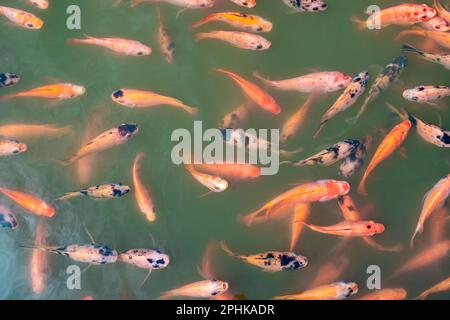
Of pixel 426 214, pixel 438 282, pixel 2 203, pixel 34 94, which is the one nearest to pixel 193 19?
pixel 34 94

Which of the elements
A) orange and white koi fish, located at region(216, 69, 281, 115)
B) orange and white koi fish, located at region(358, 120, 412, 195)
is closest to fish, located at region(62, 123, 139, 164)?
orange and white koi fish, located at region(216, 69, 281, 115)

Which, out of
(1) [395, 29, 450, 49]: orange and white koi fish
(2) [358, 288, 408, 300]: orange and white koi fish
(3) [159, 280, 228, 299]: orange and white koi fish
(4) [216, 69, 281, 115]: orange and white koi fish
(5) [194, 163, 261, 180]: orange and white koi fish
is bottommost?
(2) [358, 288, 408, 300]: orange and white koi fish

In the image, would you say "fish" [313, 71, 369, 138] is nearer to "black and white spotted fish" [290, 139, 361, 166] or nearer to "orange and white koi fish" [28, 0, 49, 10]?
"black and white spotted fish" [290, 139, 361, 166]

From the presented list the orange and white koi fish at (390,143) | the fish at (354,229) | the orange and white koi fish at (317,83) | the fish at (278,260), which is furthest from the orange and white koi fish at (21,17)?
the orange and white koi fish at (390,143)

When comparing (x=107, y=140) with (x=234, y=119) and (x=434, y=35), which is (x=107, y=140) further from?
(x=434, y=35)

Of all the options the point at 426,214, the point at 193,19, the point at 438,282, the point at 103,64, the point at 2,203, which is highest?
the point at 193,19
